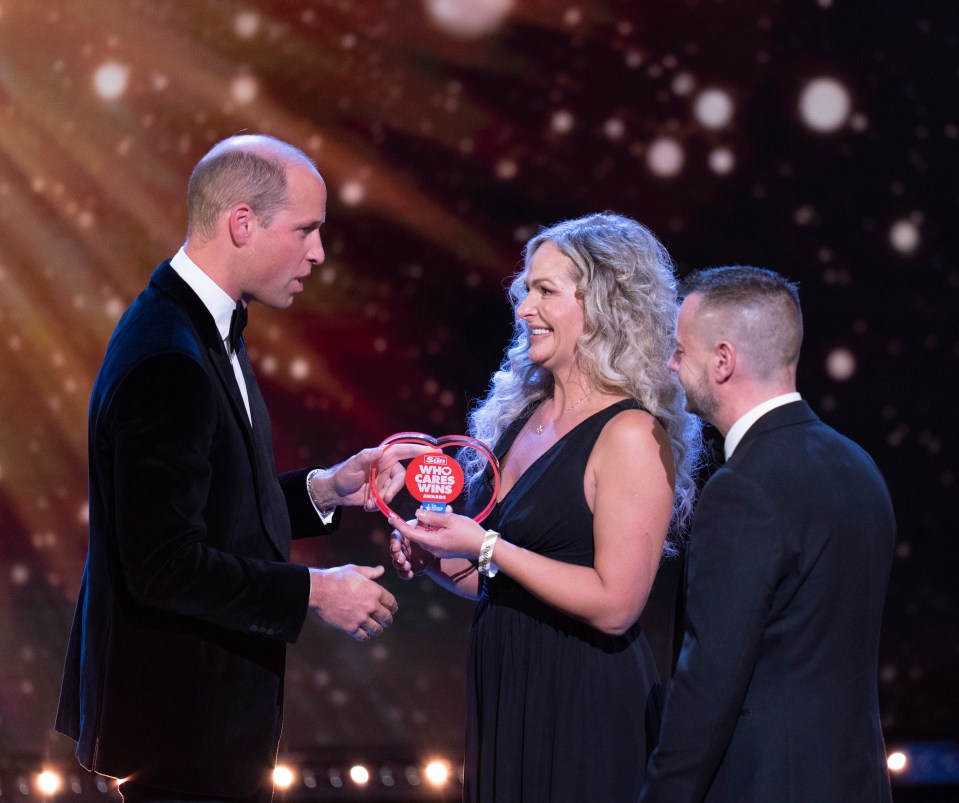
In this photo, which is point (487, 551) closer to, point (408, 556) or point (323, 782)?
point (408, 556)

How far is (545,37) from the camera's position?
4.20 metres

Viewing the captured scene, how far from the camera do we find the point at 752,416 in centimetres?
156

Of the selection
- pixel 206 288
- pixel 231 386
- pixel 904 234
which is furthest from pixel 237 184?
pixel 904 234

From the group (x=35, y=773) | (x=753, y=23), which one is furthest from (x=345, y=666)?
(x=753, y=23)

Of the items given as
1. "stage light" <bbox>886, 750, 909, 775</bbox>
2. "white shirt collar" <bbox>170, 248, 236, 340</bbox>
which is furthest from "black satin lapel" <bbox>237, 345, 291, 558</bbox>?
"stage light" <bbox>886, 750, 909, 775</bbox>

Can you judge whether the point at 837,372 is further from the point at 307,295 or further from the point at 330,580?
the point at 330,580

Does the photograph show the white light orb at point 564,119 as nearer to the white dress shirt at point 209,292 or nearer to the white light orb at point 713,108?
the white light orb at point 713,108

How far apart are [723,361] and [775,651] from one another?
44cm

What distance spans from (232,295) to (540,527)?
731 mm

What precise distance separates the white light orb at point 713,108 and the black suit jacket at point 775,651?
297cm

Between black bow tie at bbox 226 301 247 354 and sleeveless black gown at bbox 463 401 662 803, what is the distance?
629 millimetres

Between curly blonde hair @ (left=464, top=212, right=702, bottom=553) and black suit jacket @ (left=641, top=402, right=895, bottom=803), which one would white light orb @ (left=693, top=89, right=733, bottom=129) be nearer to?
curly blonde hair @ (left=464, top=212, right=702, bottom=553)

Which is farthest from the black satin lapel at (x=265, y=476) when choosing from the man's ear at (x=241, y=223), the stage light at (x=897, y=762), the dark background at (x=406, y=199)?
the stage light at (x=897, y=762)

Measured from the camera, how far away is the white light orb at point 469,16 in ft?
13.8
